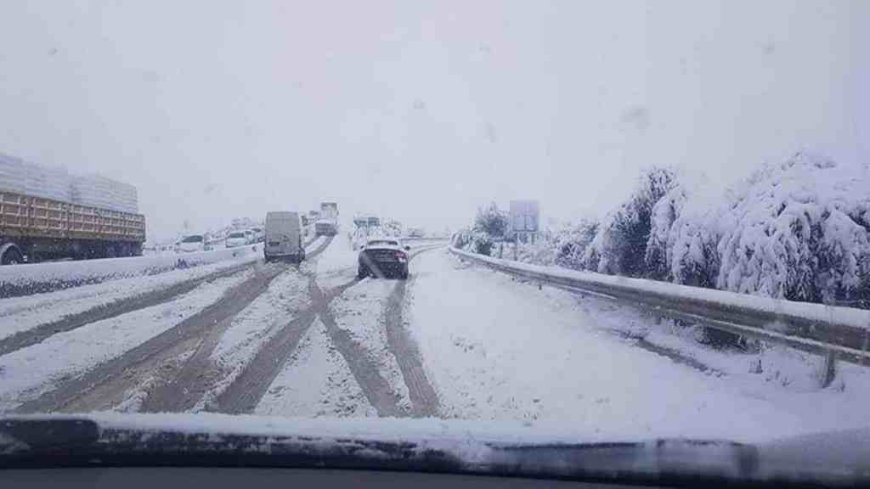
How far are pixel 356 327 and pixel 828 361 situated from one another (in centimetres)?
590

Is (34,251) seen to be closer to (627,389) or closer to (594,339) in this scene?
(594,339)

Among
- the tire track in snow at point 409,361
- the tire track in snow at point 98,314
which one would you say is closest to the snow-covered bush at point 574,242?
the tire track in snow at point 409,361

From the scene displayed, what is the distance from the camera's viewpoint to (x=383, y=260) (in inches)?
651

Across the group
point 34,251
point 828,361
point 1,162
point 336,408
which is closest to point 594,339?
point 828,361

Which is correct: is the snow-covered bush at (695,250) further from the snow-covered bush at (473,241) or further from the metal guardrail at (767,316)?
the snow-covered bush at (473,241)

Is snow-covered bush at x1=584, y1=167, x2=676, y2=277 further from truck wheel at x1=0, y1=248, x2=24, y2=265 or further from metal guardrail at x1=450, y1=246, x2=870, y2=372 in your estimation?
truck wheel at x1=0, y1=248, x2=24, y2=265

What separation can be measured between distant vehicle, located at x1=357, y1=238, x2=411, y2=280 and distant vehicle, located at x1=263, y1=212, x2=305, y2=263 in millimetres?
1408

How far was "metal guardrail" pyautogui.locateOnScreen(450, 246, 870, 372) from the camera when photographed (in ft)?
18.6

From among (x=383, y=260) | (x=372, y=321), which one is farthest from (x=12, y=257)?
(x=372, y=321)

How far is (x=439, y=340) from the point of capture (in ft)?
31.3

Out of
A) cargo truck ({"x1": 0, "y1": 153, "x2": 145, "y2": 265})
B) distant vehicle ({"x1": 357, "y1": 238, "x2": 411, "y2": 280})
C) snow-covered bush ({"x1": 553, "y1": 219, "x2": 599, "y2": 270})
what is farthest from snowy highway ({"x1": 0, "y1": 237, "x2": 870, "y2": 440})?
distant vehicle ({"x1": 357, "y1": 238, "x2": 411, "y2": 280})

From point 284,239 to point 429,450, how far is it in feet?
45.2

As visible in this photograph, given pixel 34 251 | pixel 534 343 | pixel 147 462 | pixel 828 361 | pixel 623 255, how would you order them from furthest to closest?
pixel 34 251
pixel 623 255
pixel 534 343
pixel 828 361
pixel 147 462

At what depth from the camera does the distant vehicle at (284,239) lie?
1312cm
